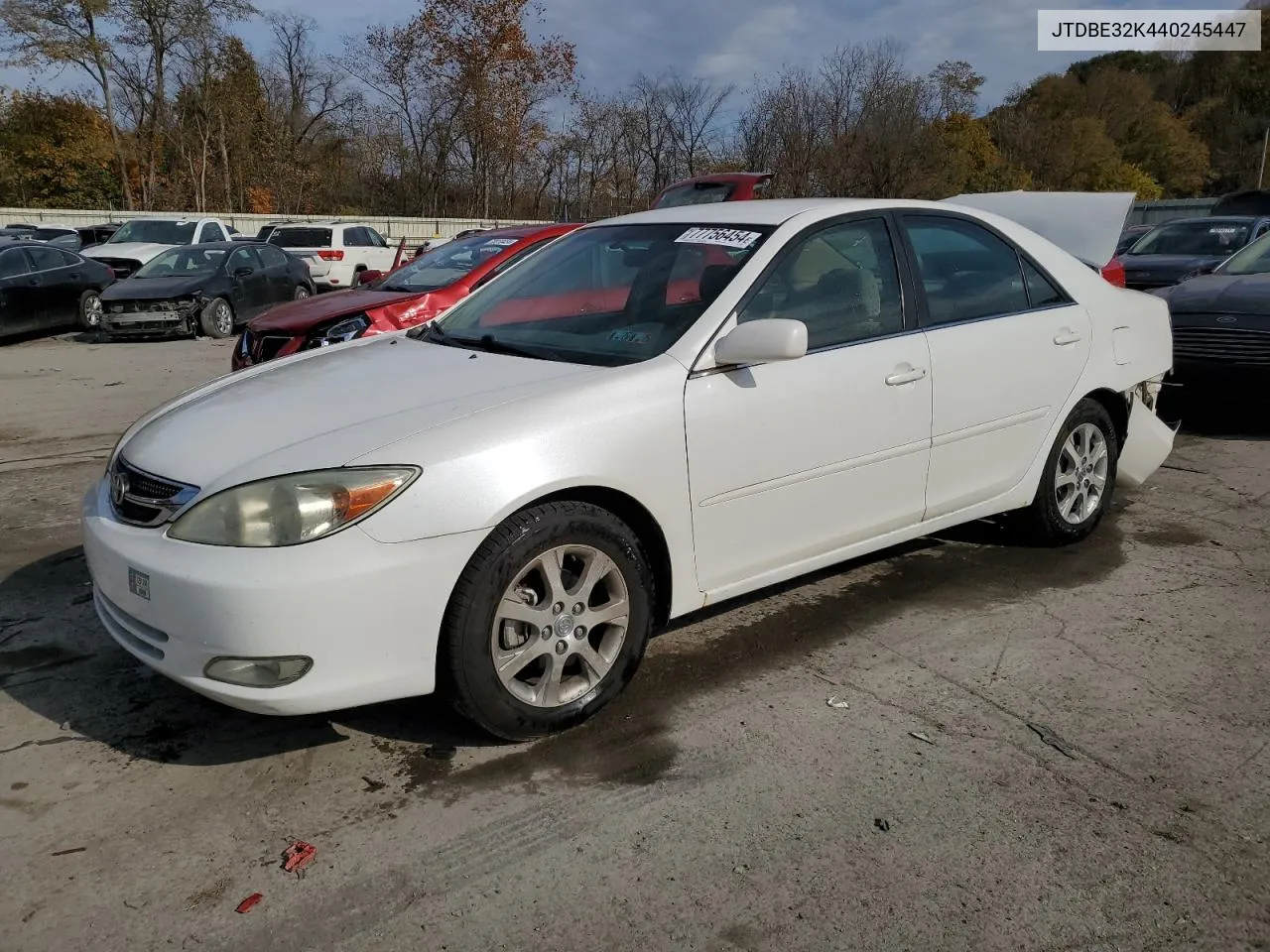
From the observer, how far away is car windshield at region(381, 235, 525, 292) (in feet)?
28.2

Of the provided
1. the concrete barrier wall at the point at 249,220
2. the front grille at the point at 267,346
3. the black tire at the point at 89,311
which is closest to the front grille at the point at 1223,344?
the front grille at the point at 267,346

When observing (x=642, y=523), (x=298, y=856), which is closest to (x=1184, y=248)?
(x=642, y=523)

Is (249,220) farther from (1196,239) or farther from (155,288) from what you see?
(1196,239)

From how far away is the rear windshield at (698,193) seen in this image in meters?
12.5

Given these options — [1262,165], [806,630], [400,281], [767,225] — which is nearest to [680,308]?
[767,225]

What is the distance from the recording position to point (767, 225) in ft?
13.0

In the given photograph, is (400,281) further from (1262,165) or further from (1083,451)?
(1262,165)

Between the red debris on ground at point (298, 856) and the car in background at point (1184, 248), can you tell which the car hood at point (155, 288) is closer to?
the car in background at point (1184, 248)

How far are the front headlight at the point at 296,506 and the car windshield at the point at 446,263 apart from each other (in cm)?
566

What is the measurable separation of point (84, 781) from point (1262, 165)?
6511 centimetres

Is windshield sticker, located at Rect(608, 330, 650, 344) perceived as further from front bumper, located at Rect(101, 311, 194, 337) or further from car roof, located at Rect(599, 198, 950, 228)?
front bumper, located at Rect(101, 311, 194, 337)

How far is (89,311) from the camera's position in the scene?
52.8ft

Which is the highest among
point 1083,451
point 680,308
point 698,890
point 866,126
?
point 866,126

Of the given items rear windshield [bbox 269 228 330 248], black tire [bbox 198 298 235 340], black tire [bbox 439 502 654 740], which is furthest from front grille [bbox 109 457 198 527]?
rear windshield [bbox 269 228 330 248]
